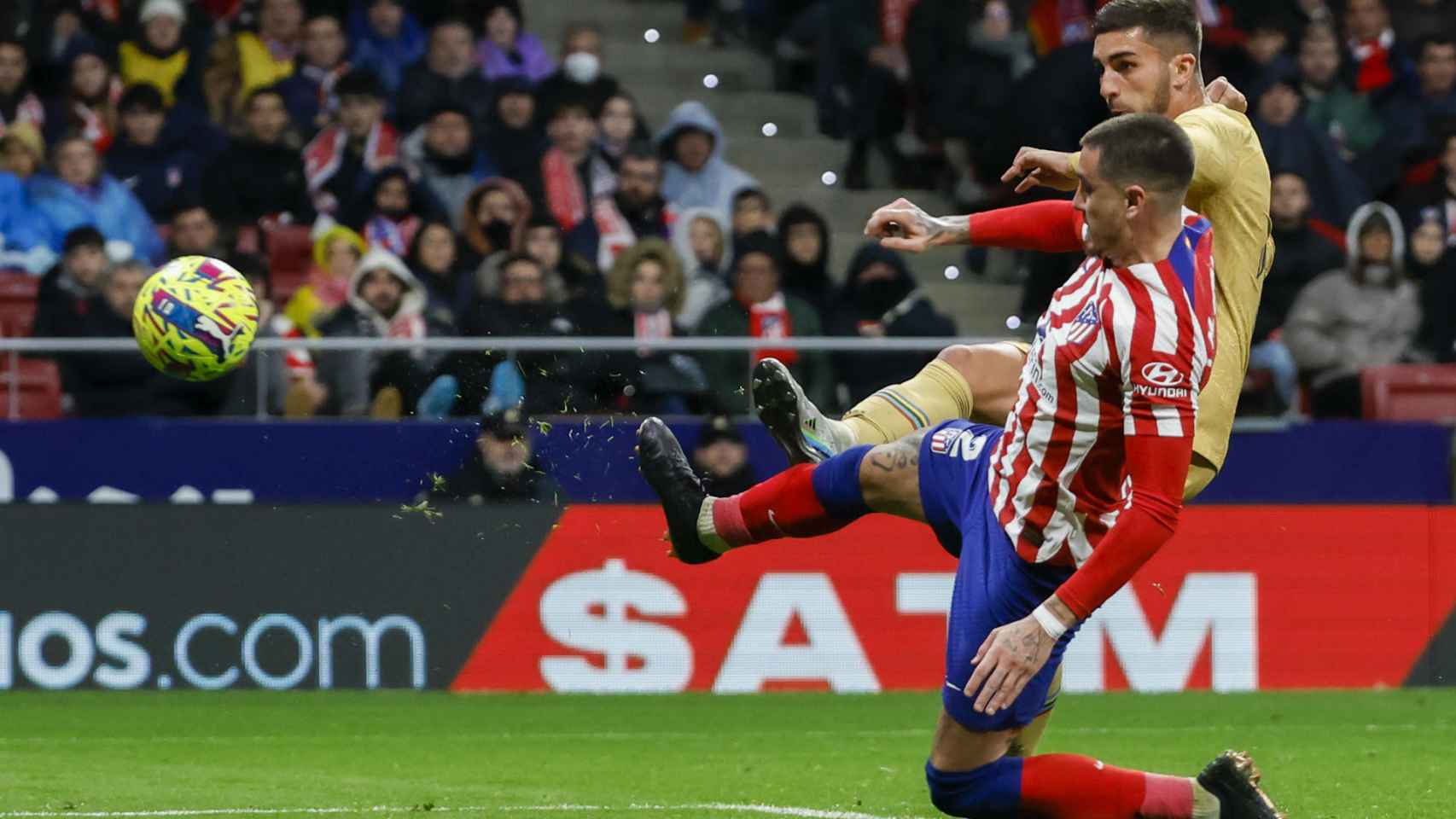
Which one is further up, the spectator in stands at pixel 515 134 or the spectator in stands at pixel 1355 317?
the spectator in stands at pixel 515 134

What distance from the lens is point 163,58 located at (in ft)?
48.8

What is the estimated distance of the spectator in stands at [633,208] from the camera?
1388 cm

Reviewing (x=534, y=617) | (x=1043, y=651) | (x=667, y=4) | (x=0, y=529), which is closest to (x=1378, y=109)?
(x=667, y=4)

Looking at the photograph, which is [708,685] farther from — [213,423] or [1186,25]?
[1186,25]

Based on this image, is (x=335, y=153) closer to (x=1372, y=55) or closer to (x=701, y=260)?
(x=701, y=260)

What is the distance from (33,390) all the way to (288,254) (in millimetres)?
2003

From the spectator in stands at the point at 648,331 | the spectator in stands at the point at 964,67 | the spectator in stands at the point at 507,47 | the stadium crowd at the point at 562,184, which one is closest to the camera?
the spectator in stands at the point at 648,331

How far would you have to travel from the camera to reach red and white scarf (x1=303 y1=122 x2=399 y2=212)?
14219 millimetres

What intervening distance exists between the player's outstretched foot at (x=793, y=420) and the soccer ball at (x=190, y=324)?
8.03 ft

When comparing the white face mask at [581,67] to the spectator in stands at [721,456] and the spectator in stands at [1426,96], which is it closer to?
the spectator in stands at [721,456]

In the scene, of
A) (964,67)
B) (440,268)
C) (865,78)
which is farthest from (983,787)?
(865,78)

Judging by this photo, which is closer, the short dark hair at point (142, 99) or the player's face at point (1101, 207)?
the player's face at point (1101, 207)

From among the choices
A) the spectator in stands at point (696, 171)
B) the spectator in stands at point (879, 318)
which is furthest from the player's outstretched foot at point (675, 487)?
the spectator in stands at point (696, 171)

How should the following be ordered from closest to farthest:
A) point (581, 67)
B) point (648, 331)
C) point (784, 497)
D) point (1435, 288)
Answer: point (784, 497) < point (648, 331) < point (1435, 288) < point (581, 67)
